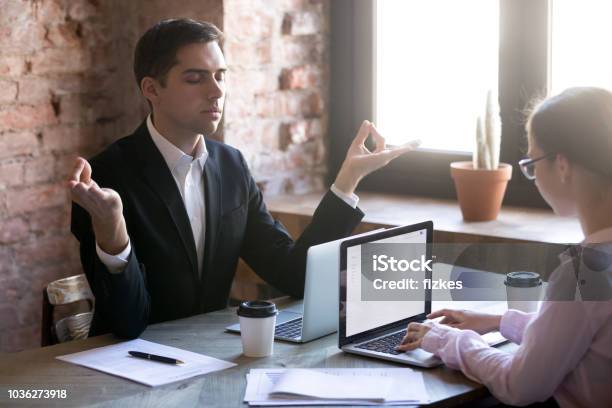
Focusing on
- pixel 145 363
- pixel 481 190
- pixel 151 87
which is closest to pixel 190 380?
pixel 145 363

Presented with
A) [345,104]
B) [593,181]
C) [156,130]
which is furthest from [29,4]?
[593,181]

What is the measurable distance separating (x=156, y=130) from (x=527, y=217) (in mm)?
1194

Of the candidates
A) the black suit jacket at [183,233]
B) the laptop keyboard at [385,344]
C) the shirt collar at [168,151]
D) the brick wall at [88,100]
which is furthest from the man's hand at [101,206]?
the brick wall at [88,100]

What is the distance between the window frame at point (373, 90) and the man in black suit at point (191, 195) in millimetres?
810

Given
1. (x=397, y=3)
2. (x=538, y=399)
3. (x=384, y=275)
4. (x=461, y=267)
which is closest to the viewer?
(x=538, y=399)

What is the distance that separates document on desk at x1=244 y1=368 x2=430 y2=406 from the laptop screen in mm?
165

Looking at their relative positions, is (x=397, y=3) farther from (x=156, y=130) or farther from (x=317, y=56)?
(x=156, y=130)

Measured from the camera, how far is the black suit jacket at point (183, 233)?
2270mm

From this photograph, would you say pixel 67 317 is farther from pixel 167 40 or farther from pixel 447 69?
pixel 447 69

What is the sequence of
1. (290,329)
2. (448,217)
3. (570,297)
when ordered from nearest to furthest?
(570,297) < (290,329) < (448,217)

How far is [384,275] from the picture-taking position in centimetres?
204

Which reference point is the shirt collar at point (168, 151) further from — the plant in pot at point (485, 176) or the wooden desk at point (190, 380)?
the plant in pot at point (485, 176)

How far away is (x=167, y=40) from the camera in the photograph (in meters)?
2.40

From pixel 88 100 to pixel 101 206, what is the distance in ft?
4.50
